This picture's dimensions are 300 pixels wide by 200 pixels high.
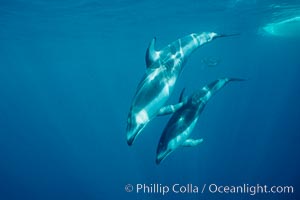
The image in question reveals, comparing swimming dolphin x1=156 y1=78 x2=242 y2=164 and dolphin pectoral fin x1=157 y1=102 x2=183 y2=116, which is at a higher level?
dolphin pectoral fin x1=157 y1=102 x2=183 y2=116

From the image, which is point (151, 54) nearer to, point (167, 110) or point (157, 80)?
point (157, 80)

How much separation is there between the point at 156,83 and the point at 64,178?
3370cm

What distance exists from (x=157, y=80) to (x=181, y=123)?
1053mm

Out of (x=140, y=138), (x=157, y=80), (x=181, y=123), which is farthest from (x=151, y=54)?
(x=140, y=138)

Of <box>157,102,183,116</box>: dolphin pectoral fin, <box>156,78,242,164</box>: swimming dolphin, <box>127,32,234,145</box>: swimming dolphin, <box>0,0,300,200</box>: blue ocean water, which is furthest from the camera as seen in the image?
<box>0,0,300,200</box>: blue ocean water

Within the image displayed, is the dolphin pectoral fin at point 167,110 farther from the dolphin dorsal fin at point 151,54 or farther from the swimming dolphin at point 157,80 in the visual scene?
the dolphin dorsal fin at point 151,54

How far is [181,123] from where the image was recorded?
18.7 feet

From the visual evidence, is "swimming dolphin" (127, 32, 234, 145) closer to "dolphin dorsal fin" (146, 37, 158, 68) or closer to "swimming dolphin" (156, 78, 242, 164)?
"dolphin dorsal fin" (146, 37, 158, 68)

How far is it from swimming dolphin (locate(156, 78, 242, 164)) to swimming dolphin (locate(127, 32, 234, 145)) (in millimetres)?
488

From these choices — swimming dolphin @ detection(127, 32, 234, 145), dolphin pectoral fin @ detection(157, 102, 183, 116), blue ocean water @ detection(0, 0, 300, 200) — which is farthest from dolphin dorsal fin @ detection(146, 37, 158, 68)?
blue ocean water @ detection(0, 0, 300, 200)

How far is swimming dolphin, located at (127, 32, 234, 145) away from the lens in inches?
178

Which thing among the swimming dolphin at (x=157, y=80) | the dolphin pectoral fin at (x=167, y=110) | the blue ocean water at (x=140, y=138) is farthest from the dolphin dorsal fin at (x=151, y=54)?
the blue ocean water at (x=140, y=138)

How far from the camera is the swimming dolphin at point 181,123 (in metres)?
5.51

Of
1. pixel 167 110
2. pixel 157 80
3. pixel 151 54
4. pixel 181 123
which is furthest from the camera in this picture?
pixel 181 123
